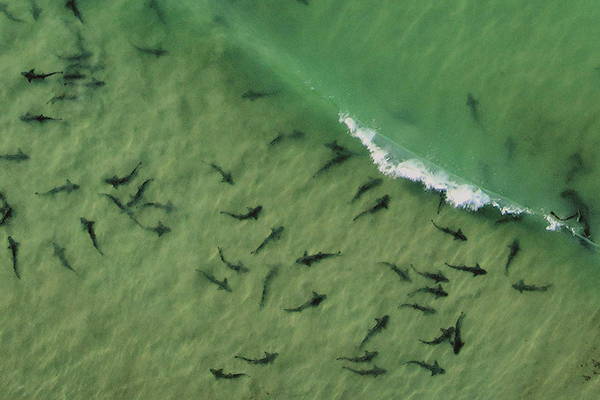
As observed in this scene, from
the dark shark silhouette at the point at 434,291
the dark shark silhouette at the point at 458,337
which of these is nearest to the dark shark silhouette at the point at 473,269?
the dark shark silhouette at the point at 434,291

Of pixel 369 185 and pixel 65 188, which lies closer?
pixel 369 185

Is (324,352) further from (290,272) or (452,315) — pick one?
(452,315)

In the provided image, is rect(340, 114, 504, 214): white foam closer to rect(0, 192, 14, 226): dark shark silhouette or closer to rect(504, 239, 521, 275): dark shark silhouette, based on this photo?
rect(504, 239, 521, 275): dark shark silhouette

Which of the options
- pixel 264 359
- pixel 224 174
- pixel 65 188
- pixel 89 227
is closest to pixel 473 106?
pixel 224 174

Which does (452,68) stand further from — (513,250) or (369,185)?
(513,250)

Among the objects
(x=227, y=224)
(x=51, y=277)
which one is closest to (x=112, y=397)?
(x=51, y=277)

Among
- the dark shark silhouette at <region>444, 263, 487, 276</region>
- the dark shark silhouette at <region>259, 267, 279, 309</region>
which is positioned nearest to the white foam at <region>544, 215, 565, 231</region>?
the dark shark silhouette at <region>444, 263, 487, 276</region>

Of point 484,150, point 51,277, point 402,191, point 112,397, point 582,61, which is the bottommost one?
point 112,397

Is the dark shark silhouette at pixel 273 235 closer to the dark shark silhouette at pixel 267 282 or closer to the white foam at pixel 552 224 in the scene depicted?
the dark shark silhouette at pixel 267 282
